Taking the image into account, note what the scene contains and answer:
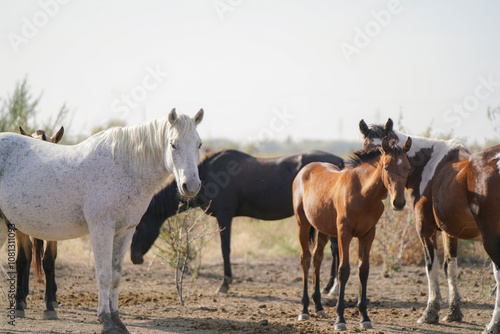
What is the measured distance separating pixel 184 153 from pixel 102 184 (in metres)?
0.84

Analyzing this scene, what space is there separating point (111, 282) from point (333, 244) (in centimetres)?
400

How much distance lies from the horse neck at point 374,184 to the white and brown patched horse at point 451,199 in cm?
68

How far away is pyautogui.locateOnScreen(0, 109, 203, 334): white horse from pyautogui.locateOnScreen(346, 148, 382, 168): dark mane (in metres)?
1.96

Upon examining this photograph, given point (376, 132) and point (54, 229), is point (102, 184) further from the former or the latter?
point (376, 132)

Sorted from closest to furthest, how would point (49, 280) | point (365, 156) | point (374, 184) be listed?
point (374, 184), point (365, 156), point (49, 280)

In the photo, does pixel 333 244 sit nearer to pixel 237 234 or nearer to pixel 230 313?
pixel 230 313

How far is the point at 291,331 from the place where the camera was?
5535 millimetres

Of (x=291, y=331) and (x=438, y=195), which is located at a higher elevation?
(x=438, y=195)

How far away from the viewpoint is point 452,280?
20.4 feet

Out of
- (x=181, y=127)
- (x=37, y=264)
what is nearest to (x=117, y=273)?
(x=181, y=127)

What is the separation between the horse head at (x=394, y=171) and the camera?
16.6ft

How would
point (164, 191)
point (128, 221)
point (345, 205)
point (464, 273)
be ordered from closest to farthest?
point (128, 221) < point (345, 205) < point (164, 191) < point (464, 273)

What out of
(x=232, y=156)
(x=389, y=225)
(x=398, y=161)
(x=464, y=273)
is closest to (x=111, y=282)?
(x=398, y=161)

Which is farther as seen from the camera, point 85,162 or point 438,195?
point 438,195
